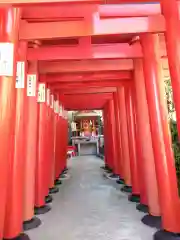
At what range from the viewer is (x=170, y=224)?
147cm

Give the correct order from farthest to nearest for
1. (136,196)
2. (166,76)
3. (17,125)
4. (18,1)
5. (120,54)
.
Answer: (166,76)
(136,196)
(120,54)
(17,125)
(18,1)

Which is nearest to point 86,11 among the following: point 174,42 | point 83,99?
point 174,42

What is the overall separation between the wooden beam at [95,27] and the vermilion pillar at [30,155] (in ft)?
→ 1.82

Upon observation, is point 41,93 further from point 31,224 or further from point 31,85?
point 31,224

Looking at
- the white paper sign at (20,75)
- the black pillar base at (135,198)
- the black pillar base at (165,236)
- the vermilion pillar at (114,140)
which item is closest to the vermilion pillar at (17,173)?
the white paper sign at (20,75)

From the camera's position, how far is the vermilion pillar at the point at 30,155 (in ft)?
6.03

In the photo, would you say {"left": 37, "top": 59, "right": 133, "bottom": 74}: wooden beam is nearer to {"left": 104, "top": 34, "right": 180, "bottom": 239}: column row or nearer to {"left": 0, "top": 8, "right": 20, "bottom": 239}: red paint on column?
{"left": 104, "top": 34, "right": 180, "bottom": 239}: column row

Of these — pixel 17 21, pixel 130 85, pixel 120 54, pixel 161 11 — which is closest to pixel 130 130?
pixel 130 85

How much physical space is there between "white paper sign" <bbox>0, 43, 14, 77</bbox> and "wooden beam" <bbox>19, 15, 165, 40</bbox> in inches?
10.1

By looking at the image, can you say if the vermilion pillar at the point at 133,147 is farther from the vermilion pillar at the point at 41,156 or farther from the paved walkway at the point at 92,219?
the vermilion pillar at the point at 41,156

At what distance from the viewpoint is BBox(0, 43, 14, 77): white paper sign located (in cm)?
128

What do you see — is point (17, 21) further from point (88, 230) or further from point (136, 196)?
point (136, 196)

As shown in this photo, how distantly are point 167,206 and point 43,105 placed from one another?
158cm

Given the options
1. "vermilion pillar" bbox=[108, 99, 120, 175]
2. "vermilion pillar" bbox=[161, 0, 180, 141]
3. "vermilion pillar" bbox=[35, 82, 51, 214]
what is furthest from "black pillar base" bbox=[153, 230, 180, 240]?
"vermilion pillar" bbox=[108, 99, 120, 175]
